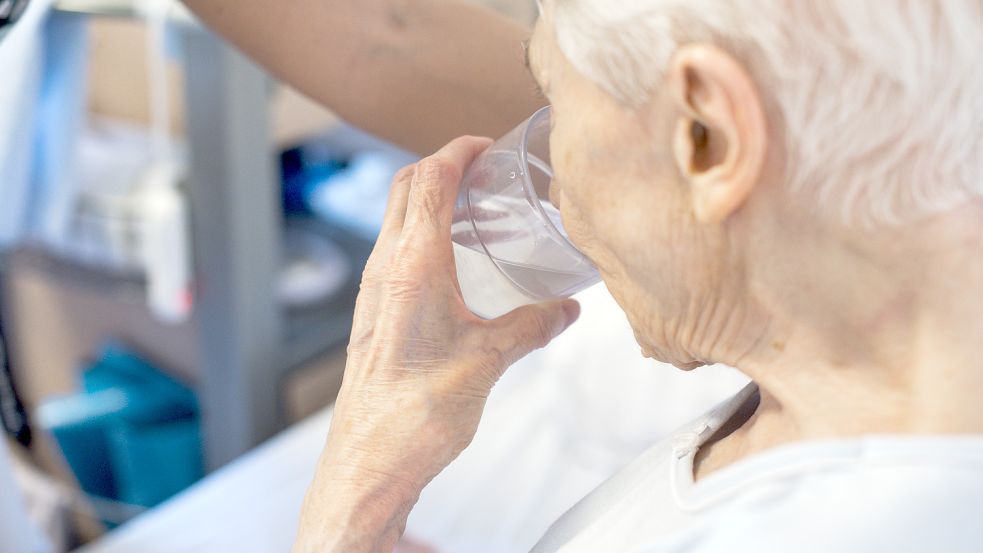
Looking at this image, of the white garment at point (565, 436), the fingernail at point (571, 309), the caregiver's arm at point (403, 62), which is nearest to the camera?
the fingernail at point (571, 309)

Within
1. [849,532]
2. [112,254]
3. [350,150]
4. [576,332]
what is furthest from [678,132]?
[350,150]

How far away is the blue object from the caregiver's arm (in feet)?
2.81

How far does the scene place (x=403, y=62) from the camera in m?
0.91

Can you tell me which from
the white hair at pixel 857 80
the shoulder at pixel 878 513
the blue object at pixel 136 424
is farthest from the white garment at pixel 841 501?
the blue object at pixel 136 424

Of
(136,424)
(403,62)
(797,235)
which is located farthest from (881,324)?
(136,424)

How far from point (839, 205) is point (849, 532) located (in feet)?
0.53

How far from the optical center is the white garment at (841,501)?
45cm

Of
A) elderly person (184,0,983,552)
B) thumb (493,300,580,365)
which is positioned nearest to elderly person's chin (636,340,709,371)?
elderly person (184,0,983,552)

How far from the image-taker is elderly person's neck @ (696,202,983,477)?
45cm

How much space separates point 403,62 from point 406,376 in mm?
369

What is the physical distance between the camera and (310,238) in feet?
5.69

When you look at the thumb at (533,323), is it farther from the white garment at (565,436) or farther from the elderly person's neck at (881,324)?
the white garment at (565,436)

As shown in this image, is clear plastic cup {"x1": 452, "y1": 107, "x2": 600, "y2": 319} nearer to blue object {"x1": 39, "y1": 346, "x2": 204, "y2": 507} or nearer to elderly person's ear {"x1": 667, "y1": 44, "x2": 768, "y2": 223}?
elderly person's ear {"x1": 667, "y1": 44, "x2": 768, "y2": 223}

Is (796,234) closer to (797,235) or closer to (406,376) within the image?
(797,235)
